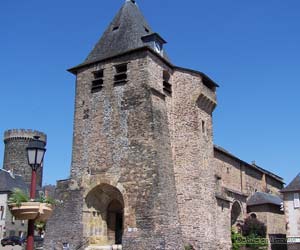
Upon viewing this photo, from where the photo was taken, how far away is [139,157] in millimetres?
23953

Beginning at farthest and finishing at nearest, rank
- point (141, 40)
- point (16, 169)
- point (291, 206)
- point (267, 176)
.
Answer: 1. point (16, 169)
2. point (267, 176)
3. point (291, 206)
4. point (141, 40)

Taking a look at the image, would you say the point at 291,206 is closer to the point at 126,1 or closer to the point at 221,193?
the point at 221,193

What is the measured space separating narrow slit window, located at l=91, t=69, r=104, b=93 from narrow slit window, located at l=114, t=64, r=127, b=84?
1.08 m

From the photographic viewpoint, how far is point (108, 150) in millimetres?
25297

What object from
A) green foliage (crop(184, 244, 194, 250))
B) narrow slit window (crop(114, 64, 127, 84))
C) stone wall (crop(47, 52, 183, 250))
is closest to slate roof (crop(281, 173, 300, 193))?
green foliage (crop(184, 244, 194, 250))

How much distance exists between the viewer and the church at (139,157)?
23328 mm

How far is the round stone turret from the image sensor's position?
55781mm

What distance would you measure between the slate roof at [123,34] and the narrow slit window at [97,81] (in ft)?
2.65

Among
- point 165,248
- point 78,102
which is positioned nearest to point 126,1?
point 78,102

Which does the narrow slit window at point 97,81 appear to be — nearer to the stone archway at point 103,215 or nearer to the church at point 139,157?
the church at point 139,157

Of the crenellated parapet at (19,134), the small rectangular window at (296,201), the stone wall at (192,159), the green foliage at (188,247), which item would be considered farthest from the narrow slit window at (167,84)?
the crenellated parapet at (19,134)

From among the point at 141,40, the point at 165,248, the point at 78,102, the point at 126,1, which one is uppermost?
the point at 126,1

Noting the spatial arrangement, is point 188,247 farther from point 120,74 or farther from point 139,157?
point 120,74

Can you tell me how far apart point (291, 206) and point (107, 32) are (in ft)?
55.0
